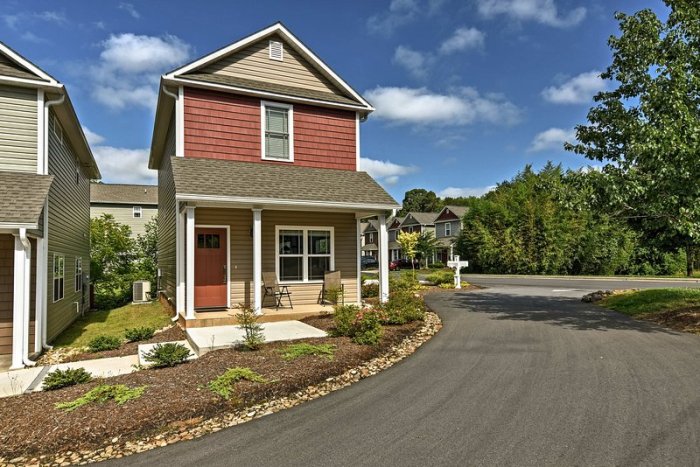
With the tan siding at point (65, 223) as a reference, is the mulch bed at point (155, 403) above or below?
below

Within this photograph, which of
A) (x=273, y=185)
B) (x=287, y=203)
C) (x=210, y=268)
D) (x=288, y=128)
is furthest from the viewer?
(x=288, y=128)

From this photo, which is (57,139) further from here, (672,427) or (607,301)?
(607,301)

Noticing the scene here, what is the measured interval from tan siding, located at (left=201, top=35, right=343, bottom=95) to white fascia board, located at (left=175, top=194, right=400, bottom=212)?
166 inches

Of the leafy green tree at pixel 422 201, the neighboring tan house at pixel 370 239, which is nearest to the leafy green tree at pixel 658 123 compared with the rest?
the neighboring tan house at pixel 370 239

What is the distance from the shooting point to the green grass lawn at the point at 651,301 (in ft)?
37.4

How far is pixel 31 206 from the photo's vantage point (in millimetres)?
7781

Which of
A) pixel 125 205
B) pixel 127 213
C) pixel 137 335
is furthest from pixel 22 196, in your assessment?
pixel 127 213

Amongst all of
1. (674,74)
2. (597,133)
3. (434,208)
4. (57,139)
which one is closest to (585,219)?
(597,133)

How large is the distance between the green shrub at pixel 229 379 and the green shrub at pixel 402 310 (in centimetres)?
413

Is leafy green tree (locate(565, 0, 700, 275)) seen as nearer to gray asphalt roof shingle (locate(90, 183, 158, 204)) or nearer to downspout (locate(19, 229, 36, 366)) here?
downspout (locate(19, 229, 36, 366))

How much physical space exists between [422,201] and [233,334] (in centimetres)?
8606

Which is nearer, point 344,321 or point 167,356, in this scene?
point 167,356

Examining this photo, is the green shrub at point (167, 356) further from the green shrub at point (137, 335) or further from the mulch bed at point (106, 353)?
the green shrub at point (137, 335)

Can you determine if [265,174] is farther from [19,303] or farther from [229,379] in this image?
[229,379]
